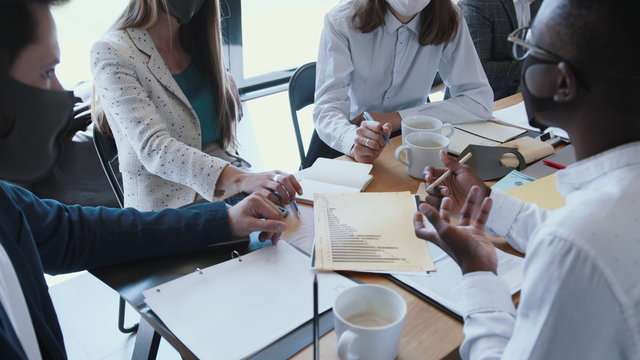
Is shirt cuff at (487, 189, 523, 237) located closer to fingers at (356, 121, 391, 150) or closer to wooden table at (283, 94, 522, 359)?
wooden table at (283, 94, 522, 359)

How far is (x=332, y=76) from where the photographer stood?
1634 mm

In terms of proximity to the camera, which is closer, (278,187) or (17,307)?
(17,307)

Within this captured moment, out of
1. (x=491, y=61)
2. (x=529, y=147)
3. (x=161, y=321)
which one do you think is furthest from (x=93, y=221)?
(x=491, y=61)

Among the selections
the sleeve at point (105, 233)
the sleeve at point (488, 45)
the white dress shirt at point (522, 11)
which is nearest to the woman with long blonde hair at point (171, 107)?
the sleeve at point (105, 233)

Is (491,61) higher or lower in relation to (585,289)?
lower

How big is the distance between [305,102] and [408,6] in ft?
1.75

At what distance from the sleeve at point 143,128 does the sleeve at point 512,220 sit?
26.1 inches

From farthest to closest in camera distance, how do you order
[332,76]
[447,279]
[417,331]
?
[332,76] < [447,279] < [417,331]

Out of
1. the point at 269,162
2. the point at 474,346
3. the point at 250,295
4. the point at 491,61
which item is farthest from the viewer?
the point at 269,162

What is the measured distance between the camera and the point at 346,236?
3.09 feet

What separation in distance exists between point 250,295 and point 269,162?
84.3 inches

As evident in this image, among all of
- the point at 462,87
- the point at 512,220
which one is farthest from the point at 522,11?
the point at 512,220

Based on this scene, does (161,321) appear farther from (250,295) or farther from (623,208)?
(623,208)

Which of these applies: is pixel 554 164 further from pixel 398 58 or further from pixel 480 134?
pixel 398 58
